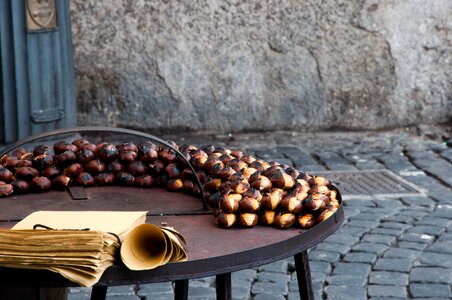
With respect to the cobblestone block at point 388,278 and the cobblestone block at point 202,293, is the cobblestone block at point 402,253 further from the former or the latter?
the cobblestone block at point 202,293

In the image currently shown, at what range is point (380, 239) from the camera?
496cm

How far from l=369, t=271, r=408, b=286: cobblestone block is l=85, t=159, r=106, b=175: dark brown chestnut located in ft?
5.41

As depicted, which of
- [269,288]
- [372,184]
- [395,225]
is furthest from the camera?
[372,184]

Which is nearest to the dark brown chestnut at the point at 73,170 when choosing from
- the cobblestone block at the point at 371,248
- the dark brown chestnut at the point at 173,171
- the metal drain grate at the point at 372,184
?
the dark brown chestnut at the point at 173,171

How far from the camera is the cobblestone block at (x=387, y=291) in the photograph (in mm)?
4234

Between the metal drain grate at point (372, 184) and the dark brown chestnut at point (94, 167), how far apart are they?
2742mm

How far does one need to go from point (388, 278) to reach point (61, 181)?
1845 millimetres

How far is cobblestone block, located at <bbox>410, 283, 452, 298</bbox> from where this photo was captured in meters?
4.21

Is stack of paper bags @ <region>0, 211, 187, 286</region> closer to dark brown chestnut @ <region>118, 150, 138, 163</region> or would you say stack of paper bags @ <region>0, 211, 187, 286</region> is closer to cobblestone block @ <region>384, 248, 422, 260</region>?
dark brown chestnut @ <region>118, 150, 138, 163</region>

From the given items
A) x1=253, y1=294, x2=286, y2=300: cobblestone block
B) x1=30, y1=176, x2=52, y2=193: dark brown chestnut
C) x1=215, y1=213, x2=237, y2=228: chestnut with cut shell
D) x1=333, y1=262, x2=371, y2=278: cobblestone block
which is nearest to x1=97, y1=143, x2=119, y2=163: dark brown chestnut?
x1=30, y1=176, x2=52, y2=193: dark brown chestnut

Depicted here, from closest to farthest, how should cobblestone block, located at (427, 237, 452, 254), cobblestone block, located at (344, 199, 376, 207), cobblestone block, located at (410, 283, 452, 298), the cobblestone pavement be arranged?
cobblestone block, located at (410, 283, 452, 298), the cobblestone pavement, cobblestone block, located at (427, 237, 452, 254), cobblestone block, located at (344, 199, 376, 207)

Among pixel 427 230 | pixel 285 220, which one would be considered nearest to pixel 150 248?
pixel 285 220

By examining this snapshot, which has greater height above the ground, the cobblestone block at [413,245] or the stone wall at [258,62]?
the stone wall at [258,62]

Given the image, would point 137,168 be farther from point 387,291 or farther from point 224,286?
point 387,291
